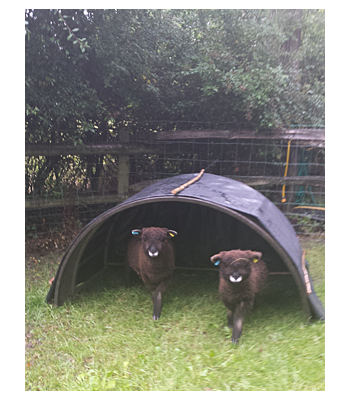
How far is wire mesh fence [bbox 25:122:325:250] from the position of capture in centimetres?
432

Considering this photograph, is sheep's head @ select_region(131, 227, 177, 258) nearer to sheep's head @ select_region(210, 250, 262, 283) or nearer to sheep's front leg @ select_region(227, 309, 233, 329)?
sheep's head @ select_region(210, 250, 262, 283)

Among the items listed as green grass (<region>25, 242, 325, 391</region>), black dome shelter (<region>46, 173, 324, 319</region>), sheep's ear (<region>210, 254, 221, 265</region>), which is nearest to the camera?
green grass (<region>25, 242, 325, 391</region>)

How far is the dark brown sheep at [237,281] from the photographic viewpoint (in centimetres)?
234

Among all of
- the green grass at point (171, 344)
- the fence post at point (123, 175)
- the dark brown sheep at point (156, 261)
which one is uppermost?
the fence post at point (123, 175)

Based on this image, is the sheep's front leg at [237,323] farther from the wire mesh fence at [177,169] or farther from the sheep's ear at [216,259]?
the wire mesh fence at [177,169]

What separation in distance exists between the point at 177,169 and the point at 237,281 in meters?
3.18

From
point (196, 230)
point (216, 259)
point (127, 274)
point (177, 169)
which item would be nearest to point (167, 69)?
point (177, 169)

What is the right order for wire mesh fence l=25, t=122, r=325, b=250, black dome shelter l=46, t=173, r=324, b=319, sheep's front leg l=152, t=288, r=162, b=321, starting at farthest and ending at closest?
wire mesh fence l=25, t=122, r=325, b=250 → sheep's front leg l=152, t=288, r=162, b=321 → black dome shelter l=46, t=173, r=324, b=319

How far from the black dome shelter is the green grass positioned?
234 mm

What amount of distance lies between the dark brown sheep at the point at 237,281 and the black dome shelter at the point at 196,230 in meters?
0.26

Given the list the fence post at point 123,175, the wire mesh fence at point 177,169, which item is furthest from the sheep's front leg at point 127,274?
the fence post at point 123,175

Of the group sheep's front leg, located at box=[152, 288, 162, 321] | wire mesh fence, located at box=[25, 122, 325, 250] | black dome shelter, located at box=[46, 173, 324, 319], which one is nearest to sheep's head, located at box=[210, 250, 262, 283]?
black dome shelter, located at box=[46, 173, 324, 319]

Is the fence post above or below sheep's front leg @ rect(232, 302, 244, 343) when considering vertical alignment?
above

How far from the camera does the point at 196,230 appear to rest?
3.95 meters
